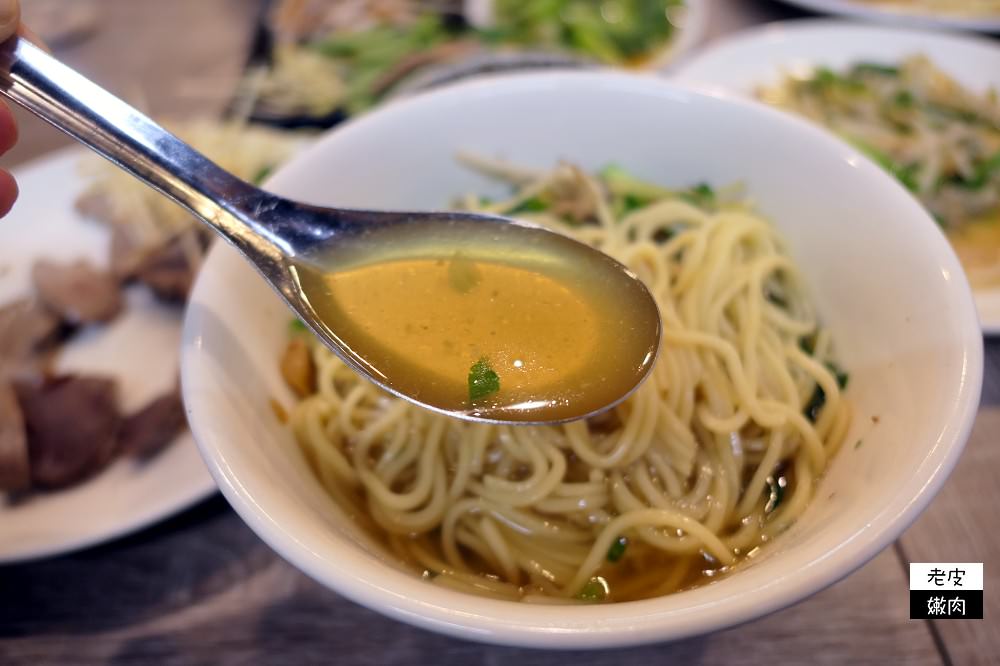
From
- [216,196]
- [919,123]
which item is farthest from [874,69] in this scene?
[216,196]

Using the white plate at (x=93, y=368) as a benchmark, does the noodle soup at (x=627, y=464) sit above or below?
above

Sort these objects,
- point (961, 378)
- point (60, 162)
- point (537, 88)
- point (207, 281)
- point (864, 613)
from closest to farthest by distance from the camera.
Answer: point (961, 378) < point (207, 281) < point (864, 613) < point (537, 88) < point (60, 162)

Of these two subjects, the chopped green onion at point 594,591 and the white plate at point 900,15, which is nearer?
the chopped green onion at point 594,591

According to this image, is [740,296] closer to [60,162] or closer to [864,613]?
[864,613]

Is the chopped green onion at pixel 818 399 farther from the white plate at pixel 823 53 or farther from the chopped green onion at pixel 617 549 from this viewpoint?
the white plate at pixel 823 53

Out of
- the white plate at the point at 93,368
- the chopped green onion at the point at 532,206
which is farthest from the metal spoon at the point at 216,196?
the white plate at the point at 93,368

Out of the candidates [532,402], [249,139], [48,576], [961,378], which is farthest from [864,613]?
[249,139]

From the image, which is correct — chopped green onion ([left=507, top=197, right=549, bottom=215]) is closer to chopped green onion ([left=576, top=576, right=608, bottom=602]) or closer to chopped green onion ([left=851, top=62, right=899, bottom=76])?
chopped green onion ([left=576, top=576, right=608, bottom=602])

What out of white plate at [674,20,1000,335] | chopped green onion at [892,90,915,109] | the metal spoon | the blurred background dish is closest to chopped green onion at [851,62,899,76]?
white plate at [674,20,1000,335]
